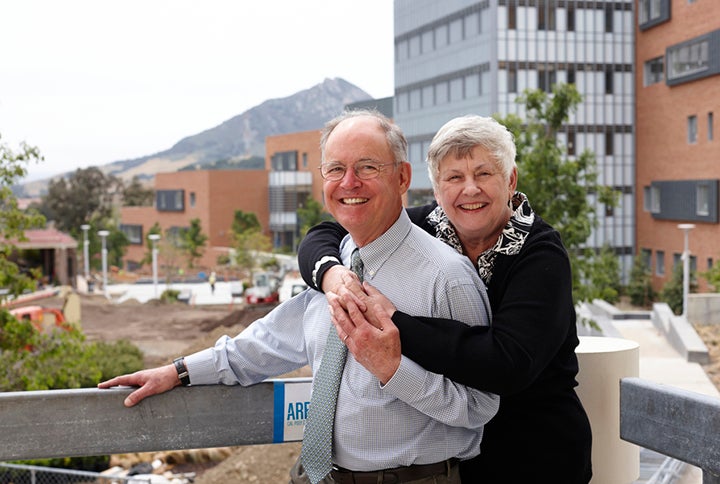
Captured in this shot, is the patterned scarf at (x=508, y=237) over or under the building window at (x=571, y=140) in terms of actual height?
under

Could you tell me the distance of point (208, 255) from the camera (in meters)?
67.6

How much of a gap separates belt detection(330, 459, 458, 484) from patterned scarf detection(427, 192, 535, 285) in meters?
0.49

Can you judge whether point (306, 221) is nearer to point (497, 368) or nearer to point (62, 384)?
point (62, 384)

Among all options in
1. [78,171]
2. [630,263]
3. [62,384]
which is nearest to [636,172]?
[630,263]

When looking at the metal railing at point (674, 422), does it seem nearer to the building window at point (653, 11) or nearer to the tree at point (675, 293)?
the tree at point (675, 293)

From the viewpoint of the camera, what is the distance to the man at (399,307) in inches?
85.3

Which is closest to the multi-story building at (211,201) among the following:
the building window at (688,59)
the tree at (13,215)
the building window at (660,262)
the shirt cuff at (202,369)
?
the building window at (660,262)

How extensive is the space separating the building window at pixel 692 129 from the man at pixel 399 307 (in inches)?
1561

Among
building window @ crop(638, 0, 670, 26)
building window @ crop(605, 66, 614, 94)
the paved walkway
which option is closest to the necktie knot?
the paved walkway

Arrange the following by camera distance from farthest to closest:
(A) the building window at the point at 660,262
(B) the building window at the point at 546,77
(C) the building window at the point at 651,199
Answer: (B) the building window at the point at 546,77 → (C) the building window at the point at 651,199 → (A) the building window at the point at 660,262

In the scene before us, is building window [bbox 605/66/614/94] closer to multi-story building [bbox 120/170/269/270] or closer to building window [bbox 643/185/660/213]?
building window [bbox 643/185/660/213]

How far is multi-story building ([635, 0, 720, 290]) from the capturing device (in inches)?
1458

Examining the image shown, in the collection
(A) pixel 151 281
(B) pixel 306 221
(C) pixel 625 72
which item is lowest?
(A) pixel 151 281

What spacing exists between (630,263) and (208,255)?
3244 centimetres
